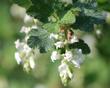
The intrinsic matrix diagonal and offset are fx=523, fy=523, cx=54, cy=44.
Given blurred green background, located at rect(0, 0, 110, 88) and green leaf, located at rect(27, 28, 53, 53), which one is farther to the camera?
blurred green background, located at rect(0, 0, 110, 88)

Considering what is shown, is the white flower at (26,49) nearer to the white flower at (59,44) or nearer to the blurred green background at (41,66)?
the white flower at (59,44)

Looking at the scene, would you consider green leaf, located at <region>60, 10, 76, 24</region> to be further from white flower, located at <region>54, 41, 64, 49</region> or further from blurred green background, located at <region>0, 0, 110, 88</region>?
blurred green background, located at <region>0, 0, 110, 88</region>

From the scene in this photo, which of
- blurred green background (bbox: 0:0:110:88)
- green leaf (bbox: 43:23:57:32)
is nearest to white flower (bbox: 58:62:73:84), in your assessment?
green leaf (bbox: 43:23:57:32)

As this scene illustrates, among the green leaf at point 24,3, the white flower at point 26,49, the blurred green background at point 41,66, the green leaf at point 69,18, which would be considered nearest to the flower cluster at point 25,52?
the white flower at point 26,49

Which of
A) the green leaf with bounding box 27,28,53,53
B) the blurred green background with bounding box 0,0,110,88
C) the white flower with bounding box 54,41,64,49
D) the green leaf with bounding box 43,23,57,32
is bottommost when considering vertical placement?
the blurred green background with bounding box 0,0,110,88

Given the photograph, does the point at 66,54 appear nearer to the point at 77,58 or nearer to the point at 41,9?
the point at 77,58

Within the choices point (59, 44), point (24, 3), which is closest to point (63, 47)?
point (59, 44)
